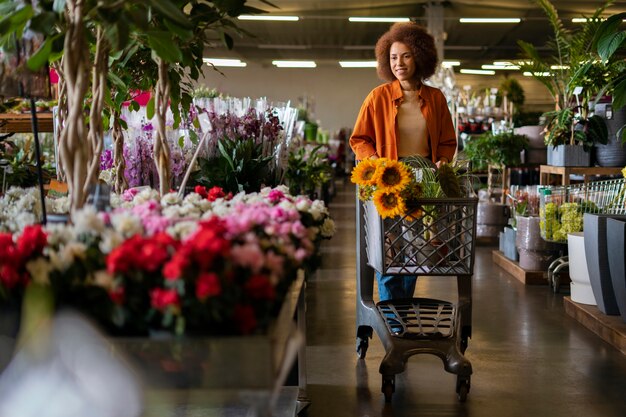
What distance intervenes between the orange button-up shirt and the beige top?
3cm

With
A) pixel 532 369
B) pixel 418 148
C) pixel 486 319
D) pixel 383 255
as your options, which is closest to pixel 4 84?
pixel 383 255

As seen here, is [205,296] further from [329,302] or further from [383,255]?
[329,302]

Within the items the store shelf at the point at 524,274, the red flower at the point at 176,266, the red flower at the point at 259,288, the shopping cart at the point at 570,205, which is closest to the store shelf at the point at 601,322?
the shopping cart at the point at 570,205

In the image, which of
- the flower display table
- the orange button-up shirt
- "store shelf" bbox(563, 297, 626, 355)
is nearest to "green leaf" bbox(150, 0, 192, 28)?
the flower display table

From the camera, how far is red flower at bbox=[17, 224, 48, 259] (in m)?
1.38

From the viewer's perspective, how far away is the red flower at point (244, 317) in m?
1.22

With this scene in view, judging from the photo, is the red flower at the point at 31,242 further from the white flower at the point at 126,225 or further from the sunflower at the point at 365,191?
the sunflower at the point at 365,191

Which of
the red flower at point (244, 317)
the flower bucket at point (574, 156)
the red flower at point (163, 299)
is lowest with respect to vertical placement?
the red flower at point (244, 317)

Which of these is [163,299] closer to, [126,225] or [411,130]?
[126,225]

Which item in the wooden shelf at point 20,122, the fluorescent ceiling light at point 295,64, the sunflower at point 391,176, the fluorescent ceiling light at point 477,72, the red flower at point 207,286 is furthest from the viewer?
the fluorescent ceiling light at point 477,72

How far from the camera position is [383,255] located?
3.00 m

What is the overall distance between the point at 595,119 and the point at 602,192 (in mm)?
998

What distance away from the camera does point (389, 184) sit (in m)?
2.86

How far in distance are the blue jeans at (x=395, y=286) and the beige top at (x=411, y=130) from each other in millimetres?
575
